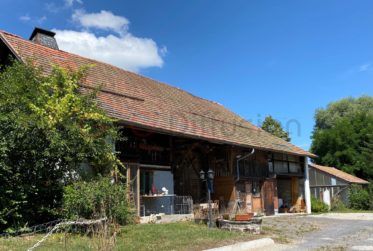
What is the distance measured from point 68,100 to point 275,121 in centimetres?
3441

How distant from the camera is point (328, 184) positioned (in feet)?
→ 124

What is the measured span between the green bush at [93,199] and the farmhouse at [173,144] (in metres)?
3.02

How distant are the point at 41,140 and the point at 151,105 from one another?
8.11 meters

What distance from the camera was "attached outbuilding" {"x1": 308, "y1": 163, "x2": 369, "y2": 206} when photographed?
37156 millimetres

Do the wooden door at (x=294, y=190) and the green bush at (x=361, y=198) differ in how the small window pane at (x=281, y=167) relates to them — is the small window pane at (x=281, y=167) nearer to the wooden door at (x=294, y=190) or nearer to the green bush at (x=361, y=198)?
the wooden door at (x=294, y=190)

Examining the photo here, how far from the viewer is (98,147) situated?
498 inches

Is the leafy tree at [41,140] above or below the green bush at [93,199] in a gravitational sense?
above

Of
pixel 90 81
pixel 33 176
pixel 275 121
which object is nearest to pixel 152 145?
pixel 90 81

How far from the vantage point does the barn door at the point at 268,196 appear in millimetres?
24969

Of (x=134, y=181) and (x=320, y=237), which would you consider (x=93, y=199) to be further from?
(x=320, y=237)

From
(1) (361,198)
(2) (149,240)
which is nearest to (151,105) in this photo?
(2) (149,240)

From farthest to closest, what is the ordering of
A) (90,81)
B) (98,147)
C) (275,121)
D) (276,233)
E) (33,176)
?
1. (275,121)
2. (90,81)
3. (276,233)
4. (98,147)
5. (33,176)

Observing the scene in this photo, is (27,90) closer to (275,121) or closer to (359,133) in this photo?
(275,121)

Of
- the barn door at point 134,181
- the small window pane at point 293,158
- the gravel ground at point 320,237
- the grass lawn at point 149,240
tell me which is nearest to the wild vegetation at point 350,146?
the small window pane at point 293,158
